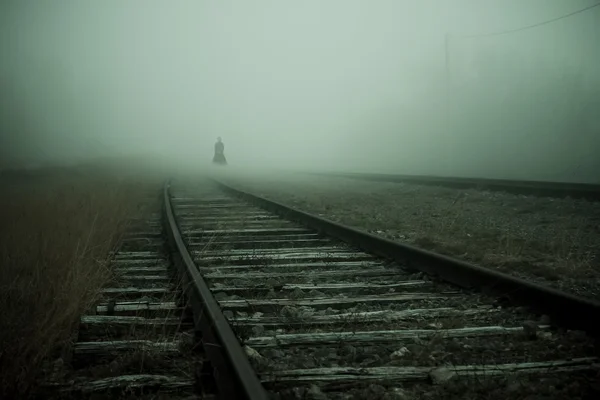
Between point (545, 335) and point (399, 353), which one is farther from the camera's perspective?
point (545, 335)

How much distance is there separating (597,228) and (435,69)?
40653 millimetres

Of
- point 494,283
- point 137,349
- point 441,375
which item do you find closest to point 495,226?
point 494,283

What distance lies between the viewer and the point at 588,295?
3441 mm

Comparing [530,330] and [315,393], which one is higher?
[530,330]

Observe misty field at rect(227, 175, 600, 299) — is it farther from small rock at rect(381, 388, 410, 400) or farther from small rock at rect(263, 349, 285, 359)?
small rock at rect(263, 349, 285, 359)

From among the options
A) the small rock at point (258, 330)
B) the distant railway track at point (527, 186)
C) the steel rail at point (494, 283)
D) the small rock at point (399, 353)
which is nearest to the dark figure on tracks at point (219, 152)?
the distant railway track at point (527, 186)

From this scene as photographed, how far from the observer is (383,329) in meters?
2.84

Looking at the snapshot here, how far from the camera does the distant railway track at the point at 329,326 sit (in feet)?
6.99

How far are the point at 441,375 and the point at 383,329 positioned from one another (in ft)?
2.25

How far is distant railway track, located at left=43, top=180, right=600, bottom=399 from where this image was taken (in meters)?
2.13

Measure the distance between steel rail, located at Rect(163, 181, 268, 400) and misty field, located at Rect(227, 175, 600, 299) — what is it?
2.90m

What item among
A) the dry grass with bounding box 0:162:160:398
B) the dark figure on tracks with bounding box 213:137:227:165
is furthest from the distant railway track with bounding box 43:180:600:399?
the dark figure on tracks with bounding box 213:137:227:165

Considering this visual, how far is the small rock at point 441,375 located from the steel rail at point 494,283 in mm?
1072

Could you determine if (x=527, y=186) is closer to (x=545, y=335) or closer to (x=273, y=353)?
(x=545, y=335)
